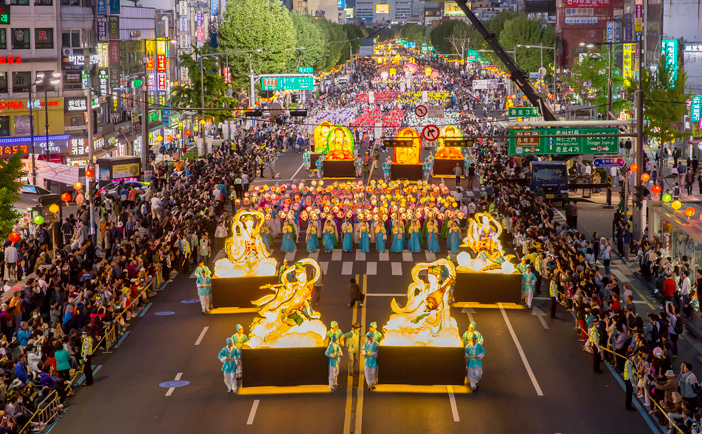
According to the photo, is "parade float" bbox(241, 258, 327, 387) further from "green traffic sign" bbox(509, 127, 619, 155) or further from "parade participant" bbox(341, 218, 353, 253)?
"green traffic sign" bbox(509, 127, 619, 155)

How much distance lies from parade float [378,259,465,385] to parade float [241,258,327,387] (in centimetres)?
155

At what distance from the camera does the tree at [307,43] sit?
12081 cm

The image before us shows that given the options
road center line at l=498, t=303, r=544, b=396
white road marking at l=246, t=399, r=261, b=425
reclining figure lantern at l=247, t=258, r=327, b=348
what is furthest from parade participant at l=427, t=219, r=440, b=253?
white road marking at l=246, t=399, r=261, b=425

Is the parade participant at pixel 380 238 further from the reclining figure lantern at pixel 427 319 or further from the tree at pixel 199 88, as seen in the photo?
the tree at pixel 199 88

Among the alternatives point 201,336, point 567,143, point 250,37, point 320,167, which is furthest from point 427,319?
point 250,37

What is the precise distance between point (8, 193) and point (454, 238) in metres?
16.8

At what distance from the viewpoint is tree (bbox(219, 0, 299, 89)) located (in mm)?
96312

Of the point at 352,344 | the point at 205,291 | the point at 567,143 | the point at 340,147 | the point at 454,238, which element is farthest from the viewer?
the point at 340,147

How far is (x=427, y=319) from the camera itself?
23.5 meters

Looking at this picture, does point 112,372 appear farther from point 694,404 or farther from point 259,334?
point 694,404

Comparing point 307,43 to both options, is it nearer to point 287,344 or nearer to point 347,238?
point 347,238

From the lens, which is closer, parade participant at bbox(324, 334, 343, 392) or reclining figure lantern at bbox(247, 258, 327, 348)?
parade participant at bbox(324, 334, 343, 392)

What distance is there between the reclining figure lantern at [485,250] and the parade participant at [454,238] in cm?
807

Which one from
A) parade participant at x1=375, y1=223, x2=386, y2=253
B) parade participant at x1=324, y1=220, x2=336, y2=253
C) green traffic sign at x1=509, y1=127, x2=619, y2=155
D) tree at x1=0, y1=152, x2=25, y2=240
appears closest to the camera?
tree at x1=0, y1=152, x2=25, y2=240
